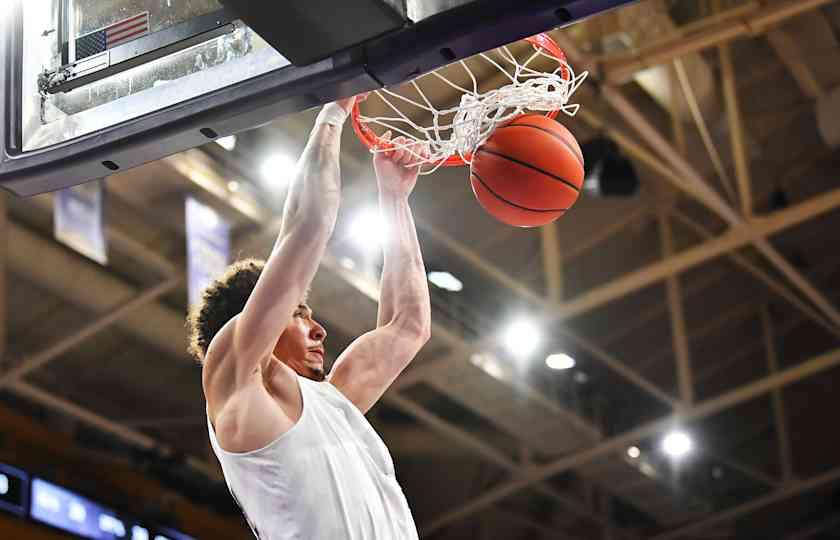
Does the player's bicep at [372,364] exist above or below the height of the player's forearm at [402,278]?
below

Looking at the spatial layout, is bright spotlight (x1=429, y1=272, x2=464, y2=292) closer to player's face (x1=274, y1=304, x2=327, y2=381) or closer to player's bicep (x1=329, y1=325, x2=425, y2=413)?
player's bicep (x1=329, y1=325, x2=425, y2=413)

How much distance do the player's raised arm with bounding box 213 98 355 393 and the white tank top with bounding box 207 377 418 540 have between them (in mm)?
173

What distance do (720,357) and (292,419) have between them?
1306cm

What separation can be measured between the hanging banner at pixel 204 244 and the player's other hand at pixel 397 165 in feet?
16.7

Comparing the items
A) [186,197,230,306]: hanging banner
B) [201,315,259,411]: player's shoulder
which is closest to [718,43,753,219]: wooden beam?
[186,197,230,306]: hanging banner

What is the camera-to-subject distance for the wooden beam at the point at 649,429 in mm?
13039

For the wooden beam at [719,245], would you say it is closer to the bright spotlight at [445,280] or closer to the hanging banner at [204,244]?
the bright spotlight at [445,280]

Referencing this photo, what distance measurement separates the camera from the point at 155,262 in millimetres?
10211

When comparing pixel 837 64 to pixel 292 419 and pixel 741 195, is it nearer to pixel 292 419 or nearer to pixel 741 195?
pixel 741 195

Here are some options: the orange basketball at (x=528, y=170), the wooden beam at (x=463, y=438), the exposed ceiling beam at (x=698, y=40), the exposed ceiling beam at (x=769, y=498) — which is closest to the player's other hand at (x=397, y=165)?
the orange basketball at (x=528, y=170)

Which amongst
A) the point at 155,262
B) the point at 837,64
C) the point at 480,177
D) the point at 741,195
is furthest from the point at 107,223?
the point at 480,177

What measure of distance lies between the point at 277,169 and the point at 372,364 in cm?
618

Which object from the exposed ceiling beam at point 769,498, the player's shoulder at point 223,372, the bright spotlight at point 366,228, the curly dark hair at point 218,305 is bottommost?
the player's shoulder at point 223,372

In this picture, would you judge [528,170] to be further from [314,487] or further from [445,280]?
[445,280]
